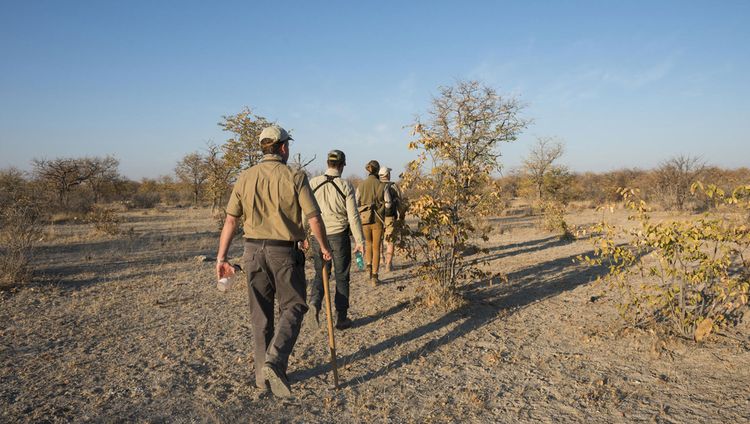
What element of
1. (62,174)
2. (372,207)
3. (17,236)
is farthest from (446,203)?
(62,174)

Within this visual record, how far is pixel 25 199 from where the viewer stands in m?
8.83

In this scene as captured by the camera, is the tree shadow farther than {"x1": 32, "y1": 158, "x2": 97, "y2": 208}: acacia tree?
No

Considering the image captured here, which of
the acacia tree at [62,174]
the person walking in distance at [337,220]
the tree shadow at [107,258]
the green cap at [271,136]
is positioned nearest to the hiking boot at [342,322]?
the person walking in distance at [337,220]

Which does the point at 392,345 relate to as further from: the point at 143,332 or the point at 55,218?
the point at 55,218

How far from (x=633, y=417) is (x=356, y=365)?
2126 mm

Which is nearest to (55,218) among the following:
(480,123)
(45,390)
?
(480,123)

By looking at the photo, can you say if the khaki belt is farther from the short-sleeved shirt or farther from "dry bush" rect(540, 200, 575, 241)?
"dry bush" rect(540, 200, 575, 241)

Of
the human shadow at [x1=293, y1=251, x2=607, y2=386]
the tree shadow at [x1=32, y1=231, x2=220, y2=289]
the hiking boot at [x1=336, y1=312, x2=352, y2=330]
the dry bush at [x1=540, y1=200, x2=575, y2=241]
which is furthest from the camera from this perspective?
the dry bush at [x1=540, y1=200, x2=575, y2=241]

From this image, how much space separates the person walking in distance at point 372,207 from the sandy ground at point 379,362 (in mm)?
771

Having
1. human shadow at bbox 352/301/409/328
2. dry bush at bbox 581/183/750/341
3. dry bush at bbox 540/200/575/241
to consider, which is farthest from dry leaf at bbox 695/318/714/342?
dry bush at bbox 540/200/575/241

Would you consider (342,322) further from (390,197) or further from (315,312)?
(390,197)

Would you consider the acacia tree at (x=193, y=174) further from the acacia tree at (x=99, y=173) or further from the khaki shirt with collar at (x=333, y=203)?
the khaki shirt with collar at (x=333, y=203)

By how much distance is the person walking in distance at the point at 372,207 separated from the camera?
6.50 meters

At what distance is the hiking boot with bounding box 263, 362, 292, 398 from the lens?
3127 millimetres
